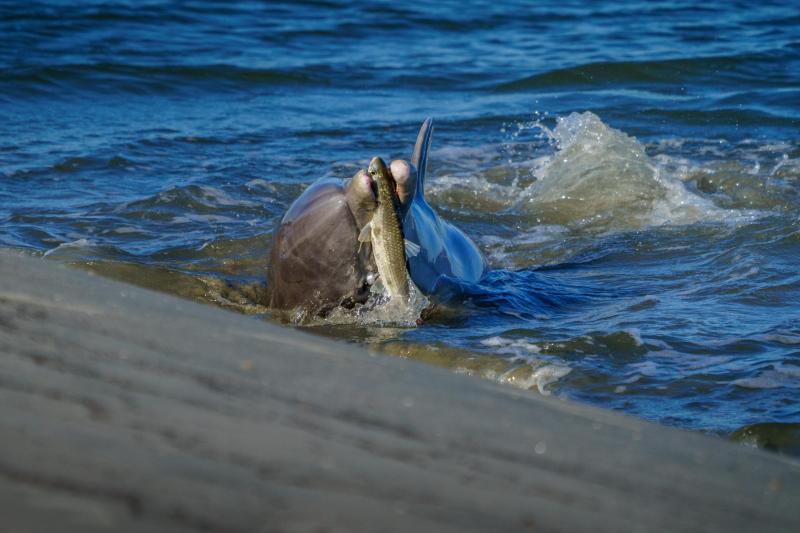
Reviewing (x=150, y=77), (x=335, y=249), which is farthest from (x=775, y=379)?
(x=150, y=77)

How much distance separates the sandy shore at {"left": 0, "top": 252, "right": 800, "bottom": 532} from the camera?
1763 mm

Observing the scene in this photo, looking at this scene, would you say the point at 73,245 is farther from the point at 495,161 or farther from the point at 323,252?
the point at 495,161

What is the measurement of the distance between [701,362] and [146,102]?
25.1ft

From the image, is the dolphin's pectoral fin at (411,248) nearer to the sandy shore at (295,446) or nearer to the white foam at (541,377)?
the white foam at (541,377)

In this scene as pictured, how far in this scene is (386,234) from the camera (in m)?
4.07

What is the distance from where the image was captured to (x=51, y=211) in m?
6.85

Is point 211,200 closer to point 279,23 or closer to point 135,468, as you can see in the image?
point 135,468

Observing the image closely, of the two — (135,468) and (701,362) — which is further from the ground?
(135,468)

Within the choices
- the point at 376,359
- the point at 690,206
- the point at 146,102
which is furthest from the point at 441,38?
the point at 376,359

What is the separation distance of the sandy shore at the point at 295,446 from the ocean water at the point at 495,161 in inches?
46.1

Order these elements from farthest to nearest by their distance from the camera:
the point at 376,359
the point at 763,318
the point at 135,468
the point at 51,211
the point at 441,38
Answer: the point at 441,38, the point at 51,211, the point at 763,318, the point at 376,359, the point at 135,468

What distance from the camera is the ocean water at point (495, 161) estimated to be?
4.42 meters

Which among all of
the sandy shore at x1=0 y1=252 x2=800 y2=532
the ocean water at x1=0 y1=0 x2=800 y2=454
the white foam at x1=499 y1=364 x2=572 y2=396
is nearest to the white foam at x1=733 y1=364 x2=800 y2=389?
the ocean water at x1=0 y1=0 x2=800 y2=454

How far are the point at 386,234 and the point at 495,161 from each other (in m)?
4.98
